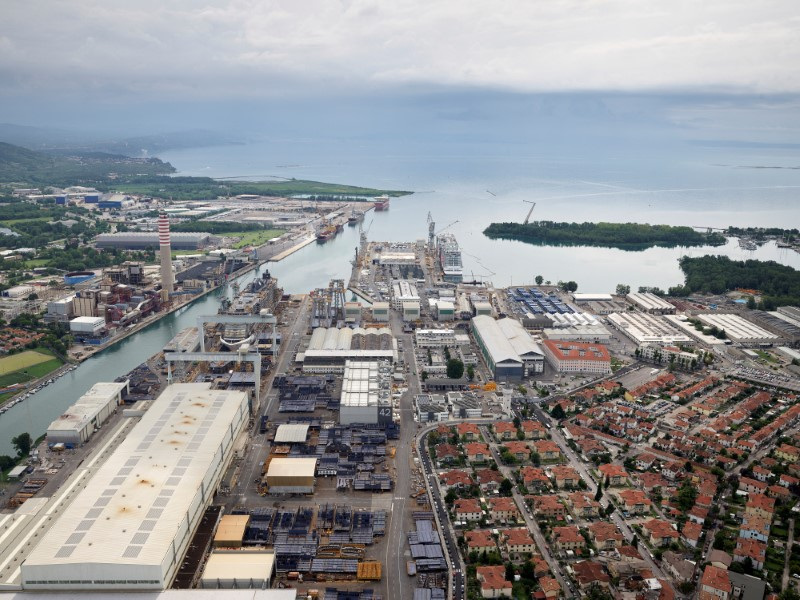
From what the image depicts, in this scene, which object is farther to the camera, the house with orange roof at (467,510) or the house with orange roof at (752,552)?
the house with orange roof at (467,510)

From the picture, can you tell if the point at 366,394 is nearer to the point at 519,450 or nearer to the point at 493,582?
the point at 519,450

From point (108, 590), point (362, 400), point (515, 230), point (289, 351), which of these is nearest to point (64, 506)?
point (108, 590)

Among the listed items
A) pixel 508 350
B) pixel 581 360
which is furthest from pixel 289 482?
pixel 581 360

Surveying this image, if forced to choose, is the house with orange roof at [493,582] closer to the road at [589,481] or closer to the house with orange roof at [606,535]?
the house with orange roof at [606,535]

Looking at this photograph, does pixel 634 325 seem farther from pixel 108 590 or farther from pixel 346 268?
pixel 108 590

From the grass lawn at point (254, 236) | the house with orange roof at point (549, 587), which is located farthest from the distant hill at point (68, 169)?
the house with orange roof at point (549, 587)
